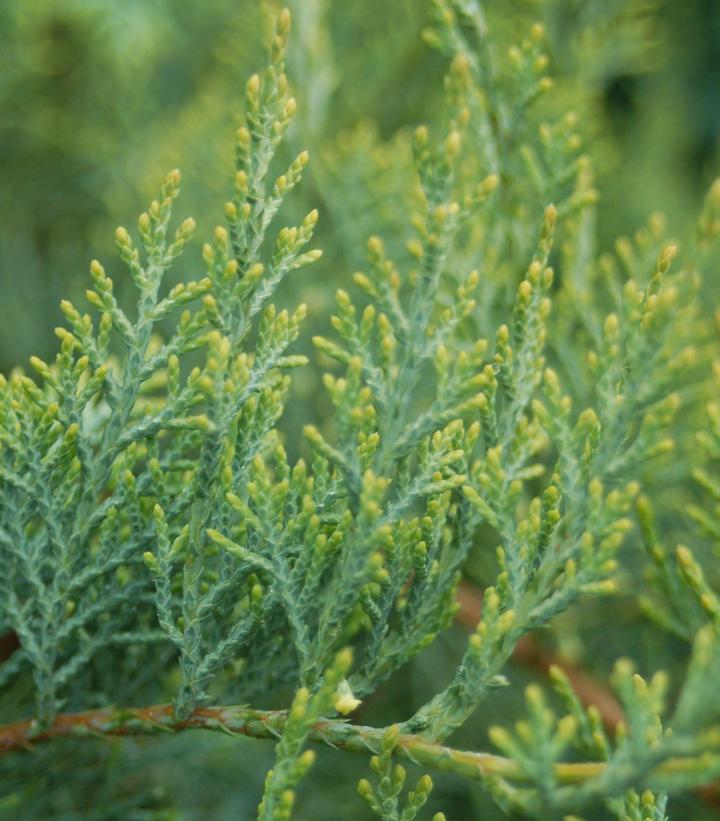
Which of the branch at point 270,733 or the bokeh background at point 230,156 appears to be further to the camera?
the bokeh background at point 230,156

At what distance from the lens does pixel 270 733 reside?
107 centimetres

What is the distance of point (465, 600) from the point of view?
1.75 metres

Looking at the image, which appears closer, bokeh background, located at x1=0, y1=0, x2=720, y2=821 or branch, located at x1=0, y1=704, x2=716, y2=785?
branch, located at x1=0, y1=704, x2=716, y2=785

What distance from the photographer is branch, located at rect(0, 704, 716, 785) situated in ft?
3.05

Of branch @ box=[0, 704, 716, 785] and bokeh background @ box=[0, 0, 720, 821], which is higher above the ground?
bokeh background @ box=[0, 0, 720, 821]

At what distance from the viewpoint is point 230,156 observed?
2.13 meters

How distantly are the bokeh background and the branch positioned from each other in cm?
16

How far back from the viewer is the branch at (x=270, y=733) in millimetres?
929

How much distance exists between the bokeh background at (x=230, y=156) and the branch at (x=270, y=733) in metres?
0.16

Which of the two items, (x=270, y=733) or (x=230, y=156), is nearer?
(x=270, y=733)

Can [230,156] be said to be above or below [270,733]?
above

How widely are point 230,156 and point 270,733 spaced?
4.80 feet

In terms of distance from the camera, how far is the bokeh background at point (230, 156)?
178 centimetres

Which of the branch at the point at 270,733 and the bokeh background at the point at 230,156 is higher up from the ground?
the bokeh background at the point at 230,156
